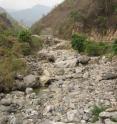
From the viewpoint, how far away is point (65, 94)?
14.4 meters

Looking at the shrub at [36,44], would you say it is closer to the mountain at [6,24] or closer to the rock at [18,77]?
the mountain at [6,24]

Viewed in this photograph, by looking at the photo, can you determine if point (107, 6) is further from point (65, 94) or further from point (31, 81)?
point (65, 94)

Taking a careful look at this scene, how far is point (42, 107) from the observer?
43.4 feet

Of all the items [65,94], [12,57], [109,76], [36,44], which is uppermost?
[12,57]

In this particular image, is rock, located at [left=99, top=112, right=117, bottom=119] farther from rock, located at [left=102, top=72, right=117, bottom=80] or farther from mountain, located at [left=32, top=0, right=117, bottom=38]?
mountain, located at [left=32, top=0, right=117, bottom=38]

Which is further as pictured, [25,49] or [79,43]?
[25,49]

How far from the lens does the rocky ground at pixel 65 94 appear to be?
12.0 meters

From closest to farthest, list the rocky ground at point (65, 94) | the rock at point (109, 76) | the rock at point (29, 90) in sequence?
the rocky ground at point (65, 94)
the rock at point (29, 90)
the rock at point (109, 76)

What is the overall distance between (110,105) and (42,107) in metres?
2.39

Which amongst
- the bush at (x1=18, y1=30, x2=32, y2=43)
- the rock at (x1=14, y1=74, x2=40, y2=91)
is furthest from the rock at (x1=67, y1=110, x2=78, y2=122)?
the bush at (x1=18, y1=30, x2=32, y2=43)

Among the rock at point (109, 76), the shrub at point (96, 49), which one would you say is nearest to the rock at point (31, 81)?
the rock at point (109, 76)

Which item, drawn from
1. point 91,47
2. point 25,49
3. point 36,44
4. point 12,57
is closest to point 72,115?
point 12,57

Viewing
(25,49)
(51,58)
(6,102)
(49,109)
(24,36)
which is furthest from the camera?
(24,36)

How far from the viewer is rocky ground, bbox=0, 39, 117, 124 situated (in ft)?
39.2
